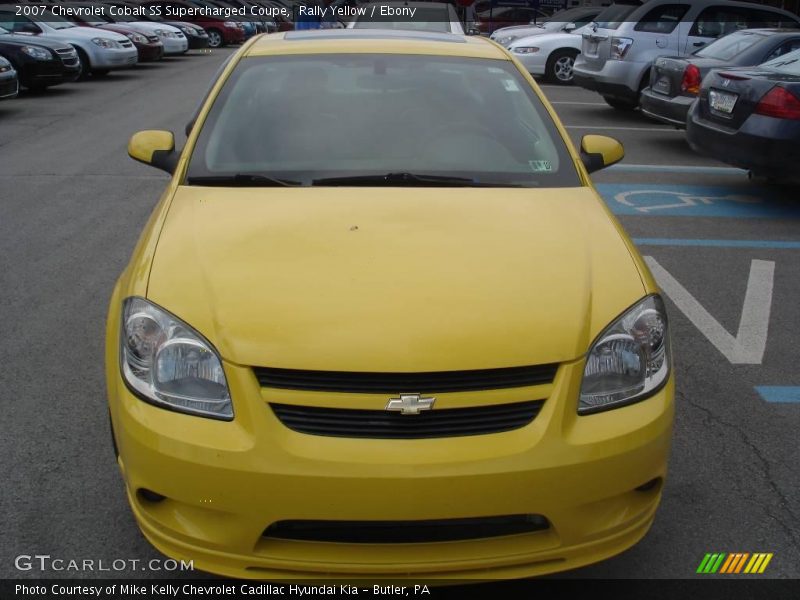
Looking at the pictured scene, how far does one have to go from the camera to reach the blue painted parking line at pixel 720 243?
7.45 metres

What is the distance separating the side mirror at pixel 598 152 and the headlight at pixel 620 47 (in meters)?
10.0

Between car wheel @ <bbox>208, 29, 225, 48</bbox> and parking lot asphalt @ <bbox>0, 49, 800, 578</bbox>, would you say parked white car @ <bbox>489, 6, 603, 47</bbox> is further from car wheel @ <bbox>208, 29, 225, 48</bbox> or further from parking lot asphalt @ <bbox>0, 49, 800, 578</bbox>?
car wheel @ <bbox>208, 29, 225, 48</bbox>

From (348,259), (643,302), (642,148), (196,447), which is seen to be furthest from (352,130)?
(642,148)

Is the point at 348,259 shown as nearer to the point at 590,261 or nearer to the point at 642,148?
the point at 590,261

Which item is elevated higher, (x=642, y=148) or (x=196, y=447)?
(x=196, y=447)

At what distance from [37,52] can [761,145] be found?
12595mm

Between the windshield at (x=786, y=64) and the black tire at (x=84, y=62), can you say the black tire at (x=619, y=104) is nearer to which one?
the windshield at (x=786, y=64)

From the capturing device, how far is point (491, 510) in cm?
253

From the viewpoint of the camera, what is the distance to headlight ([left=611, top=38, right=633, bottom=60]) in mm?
13773

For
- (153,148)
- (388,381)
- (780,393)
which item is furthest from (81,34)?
(388,381)

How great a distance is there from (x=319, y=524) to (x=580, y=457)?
2.45ft

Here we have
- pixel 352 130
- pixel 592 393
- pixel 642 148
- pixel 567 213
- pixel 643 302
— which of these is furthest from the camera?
pixel 642 148

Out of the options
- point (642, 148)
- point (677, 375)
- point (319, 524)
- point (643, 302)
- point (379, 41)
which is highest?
point (379, 41)

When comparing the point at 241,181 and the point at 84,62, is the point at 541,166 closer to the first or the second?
the point at 241,181
